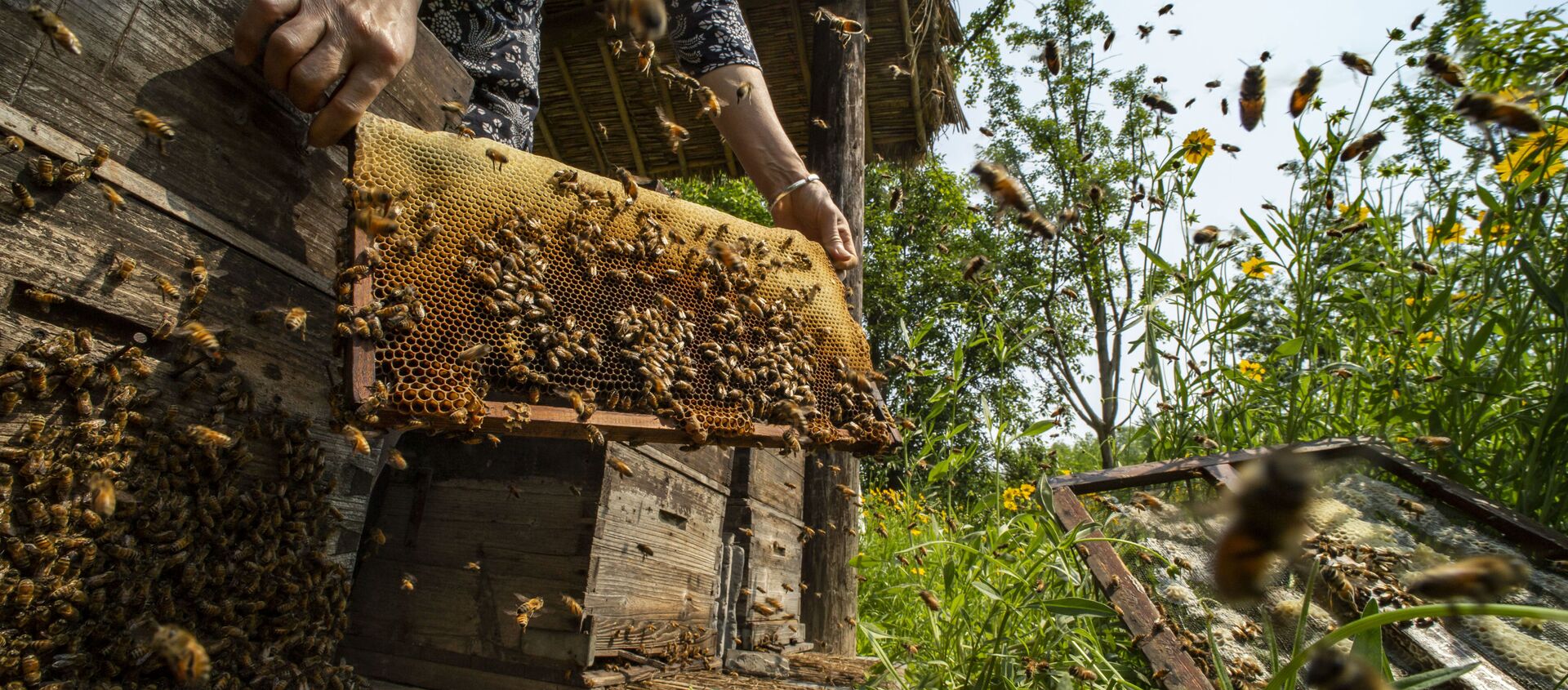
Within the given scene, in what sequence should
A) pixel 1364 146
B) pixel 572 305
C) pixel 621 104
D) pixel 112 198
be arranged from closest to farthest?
pixel 112 198 → pixel 572 305 → pixel 1364 146 → pixel 621 104

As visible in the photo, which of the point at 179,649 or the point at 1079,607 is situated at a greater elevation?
the point at 1079,607

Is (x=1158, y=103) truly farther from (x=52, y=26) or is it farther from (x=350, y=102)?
(x=52, y=26)

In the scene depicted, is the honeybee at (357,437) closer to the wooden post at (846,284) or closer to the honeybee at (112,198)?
the honeybee at (112,198)

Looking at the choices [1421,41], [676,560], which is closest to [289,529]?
[676,560]

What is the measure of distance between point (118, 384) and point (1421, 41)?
5.09m

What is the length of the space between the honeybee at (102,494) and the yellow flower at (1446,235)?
415 centimetres

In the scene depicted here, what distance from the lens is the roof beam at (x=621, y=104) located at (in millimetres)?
5738

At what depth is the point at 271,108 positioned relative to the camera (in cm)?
175

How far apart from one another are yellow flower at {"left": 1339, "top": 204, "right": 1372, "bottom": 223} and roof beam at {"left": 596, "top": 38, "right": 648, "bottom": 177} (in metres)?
4.59

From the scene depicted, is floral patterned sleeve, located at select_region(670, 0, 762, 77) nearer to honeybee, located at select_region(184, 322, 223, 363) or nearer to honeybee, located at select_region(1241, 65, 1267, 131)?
honeybee, located at select_region(1241, 65, 1267, 131)

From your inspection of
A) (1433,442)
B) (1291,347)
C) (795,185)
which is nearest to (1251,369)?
(1291,347)

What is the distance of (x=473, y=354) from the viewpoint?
66.9 inches

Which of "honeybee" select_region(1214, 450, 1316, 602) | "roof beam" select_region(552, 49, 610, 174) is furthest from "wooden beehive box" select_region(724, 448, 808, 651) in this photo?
"roof beam" select_region(552, 49, 610, 174)

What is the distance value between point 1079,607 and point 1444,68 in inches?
87.6
